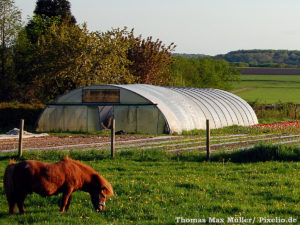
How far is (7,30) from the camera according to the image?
5291 centimetres

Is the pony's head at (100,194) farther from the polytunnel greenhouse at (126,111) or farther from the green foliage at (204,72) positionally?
the green foliage at (204,72)

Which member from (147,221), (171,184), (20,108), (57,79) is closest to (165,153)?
(171,184)

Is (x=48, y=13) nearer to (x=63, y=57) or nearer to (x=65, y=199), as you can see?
(x=63, y=57)

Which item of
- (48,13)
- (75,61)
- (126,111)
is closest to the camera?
(126,111)

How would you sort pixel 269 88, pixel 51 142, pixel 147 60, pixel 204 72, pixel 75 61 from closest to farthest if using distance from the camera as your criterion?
pixel 51 142
pixel 75 61
pixel 147 60
pixel 204 72
pixel 269 88

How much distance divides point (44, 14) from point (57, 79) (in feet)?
73.6

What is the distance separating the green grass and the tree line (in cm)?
2401

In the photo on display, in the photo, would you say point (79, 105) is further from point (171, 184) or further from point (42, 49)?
point (171, 184)

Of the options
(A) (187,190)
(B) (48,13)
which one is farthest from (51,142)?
(B) (48,13)

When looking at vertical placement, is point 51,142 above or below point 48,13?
below

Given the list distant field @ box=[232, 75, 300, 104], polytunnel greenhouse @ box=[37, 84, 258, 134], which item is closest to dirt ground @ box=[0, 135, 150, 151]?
polytunnel greenhouse @ box=[37, 84, 258, 134]

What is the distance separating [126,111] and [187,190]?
21172mm

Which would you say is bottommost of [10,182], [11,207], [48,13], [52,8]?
[11,207]

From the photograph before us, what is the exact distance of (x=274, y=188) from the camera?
39.2ft
